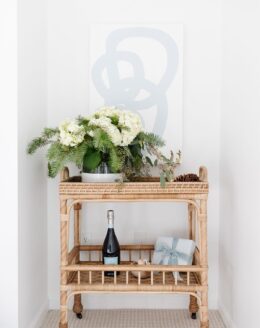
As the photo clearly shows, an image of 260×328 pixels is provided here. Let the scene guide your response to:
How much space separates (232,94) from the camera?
2.15 meters

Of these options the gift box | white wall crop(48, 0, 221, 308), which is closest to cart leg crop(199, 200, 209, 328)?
the gift box

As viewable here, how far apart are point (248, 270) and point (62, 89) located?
136cm

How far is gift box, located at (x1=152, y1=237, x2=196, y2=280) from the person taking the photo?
6.91ft

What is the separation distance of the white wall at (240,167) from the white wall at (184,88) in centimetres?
8

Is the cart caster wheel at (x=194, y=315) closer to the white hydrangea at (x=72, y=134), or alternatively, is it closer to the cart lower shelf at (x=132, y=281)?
the cart lower shelf at (x=132, y=281)

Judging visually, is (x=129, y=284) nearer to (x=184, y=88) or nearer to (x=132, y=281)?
(x=132, y=281)

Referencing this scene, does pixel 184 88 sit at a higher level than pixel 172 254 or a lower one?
higher

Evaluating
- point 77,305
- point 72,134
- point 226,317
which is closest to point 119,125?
point 72,134

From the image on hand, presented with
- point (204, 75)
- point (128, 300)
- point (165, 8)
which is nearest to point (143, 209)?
point (128, 300)

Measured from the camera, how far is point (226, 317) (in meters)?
2.24

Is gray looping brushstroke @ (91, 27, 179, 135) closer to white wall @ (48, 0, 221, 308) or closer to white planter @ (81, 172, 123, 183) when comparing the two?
white wall @ (48, 0, 221, 308)

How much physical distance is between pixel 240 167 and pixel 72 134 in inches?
30.6

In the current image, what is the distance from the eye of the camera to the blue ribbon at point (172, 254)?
2.11m

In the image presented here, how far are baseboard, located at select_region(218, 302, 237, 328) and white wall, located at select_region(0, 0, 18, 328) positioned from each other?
103 cm
